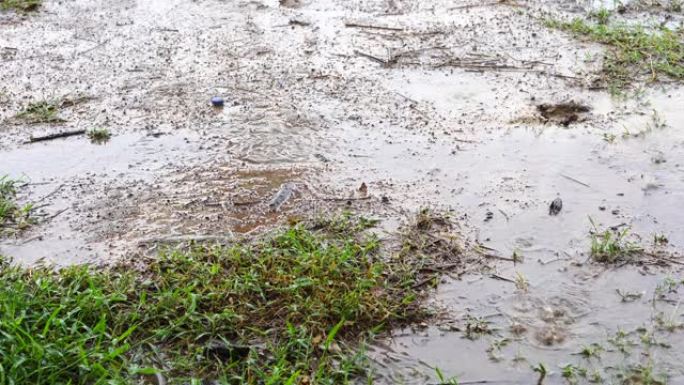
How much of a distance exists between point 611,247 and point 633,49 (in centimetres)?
248

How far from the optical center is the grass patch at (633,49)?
190 inches

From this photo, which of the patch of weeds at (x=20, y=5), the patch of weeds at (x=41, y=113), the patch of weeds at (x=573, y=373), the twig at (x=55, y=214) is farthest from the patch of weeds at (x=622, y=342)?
the patch of weeds at (x=20, y=5)

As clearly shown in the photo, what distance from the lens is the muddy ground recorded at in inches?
117

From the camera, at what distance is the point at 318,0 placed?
20.8 ft

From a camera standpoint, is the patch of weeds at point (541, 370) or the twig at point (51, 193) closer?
the patch of weeds at point (541, 370)

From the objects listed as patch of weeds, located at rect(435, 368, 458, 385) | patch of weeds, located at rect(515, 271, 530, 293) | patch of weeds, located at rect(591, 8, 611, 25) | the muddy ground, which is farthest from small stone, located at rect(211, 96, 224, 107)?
patch of weeds, located at rect(591, 8, 611, 25)

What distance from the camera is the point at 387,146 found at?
411 centimetres

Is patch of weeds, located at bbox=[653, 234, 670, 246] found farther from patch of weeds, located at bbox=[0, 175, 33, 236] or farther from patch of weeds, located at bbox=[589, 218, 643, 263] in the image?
patch of weeds, located at bbox=[0, 175, 33, 236]

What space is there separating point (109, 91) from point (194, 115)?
0.74 meters

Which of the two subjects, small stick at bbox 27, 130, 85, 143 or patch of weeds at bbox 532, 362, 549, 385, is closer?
patch of weeds at bbox 532, 362, 549, 385

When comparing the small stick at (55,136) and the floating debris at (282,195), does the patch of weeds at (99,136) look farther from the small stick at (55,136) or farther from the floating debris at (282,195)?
the floating debris at (282,195)

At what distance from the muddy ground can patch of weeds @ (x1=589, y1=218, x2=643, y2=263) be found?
0.22 ft

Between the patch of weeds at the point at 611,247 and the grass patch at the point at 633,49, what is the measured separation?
1.70 m

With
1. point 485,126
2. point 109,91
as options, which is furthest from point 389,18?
point 109,91
